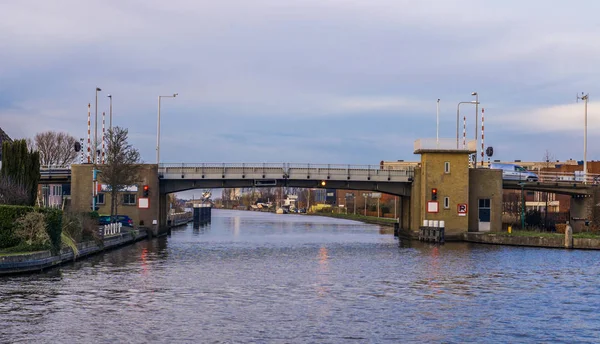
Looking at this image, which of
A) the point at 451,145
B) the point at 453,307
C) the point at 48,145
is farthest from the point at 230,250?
the point at 48,145

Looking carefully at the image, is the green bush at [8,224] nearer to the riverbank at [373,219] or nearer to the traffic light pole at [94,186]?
the traffic light pole at [94,186]

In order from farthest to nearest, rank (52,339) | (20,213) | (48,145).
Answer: (48,145), (20,213), (52,339)

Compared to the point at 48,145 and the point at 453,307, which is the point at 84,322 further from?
the point at 48,145

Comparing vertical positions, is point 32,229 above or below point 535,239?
above

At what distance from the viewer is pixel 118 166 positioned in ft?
249

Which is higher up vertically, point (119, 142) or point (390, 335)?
point (119, 142)

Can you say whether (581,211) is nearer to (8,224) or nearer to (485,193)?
(485,193)

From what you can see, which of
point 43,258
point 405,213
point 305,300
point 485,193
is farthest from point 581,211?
point 43,258

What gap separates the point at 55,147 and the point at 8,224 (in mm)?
99551

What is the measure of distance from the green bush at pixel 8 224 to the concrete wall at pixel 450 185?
4412cm

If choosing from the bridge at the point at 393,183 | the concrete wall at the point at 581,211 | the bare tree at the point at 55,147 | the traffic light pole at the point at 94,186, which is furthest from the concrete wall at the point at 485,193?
the bare tree at the point at 55,147

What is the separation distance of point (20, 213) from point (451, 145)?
45932 millimetres

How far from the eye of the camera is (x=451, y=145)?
77.5 meters

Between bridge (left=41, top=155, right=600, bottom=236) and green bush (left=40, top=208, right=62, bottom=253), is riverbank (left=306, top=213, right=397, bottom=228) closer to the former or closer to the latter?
bridge (left=41, top=155, right=600, bottom=236)
